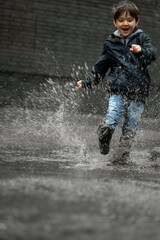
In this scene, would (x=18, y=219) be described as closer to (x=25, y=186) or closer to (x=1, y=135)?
(x=25, y=186)

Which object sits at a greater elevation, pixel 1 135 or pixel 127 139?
pixel 127 139

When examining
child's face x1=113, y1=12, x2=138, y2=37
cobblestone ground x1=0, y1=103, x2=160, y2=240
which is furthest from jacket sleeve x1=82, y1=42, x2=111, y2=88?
cobblestone ground x1=0, y1=103, x2=160, y2=240

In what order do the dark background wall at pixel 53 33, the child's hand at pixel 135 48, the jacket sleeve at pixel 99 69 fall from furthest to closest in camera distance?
the dark background wall at pixel 53 33 → the jacket sleeve at pixel 99 69 → the child's hand at pixel 135 48

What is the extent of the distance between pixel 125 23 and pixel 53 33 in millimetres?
5041

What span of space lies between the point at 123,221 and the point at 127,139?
270 centimetres

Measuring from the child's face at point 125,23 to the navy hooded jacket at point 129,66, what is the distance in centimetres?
6

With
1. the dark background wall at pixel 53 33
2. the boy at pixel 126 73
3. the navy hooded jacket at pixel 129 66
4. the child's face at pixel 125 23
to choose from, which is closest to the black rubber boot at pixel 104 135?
the boy at pixel 126 73

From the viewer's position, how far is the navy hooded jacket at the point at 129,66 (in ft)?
14.5

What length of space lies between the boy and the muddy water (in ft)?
1.38

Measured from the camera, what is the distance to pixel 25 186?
254 centimetres

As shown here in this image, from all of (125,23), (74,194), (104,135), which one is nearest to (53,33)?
(125,23)

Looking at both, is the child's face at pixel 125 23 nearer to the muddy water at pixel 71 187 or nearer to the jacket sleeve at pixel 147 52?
the jacket sleeve at pixel 147 52

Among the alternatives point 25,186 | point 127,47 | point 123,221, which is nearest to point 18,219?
point 123,221

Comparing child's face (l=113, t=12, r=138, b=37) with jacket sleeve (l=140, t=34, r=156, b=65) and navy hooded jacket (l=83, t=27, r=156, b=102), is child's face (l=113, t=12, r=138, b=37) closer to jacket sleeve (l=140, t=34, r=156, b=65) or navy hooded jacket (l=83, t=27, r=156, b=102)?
navy hooded jacket (l=83, t=27, r=156, b=102)
